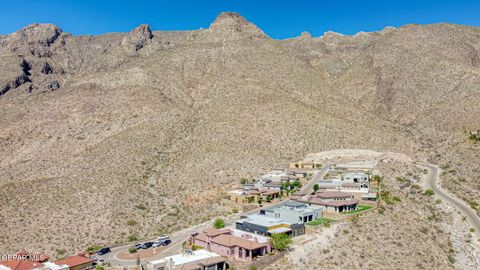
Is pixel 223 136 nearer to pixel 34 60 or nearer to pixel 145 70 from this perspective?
pixel 145 70

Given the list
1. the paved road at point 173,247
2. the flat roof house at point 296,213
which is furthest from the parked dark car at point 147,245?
the flat roof house at point 296,213

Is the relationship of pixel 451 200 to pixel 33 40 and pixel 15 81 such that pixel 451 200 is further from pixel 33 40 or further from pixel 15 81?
pixel 33 40

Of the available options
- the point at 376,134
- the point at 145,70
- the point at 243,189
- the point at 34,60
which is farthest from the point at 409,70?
the point at 34,60

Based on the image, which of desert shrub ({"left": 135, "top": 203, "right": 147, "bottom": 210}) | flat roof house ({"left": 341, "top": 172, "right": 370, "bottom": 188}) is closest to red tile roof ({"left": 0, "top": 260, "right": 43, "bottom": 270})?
desert shrub ({"left": 135, "top": 203, "right": 147, "bottom": 210})

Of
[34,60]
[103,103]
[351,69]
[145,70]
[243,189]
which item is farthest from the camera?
[34,60]

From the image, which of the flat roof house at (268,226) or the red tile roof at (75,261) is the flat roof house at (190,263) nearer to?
the flat roof house at (268,226)

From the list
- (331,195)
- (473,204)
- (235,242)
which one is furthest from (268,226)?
(473,204)

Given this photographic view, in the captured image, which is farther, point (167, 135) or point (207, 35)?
point (207, 35)
